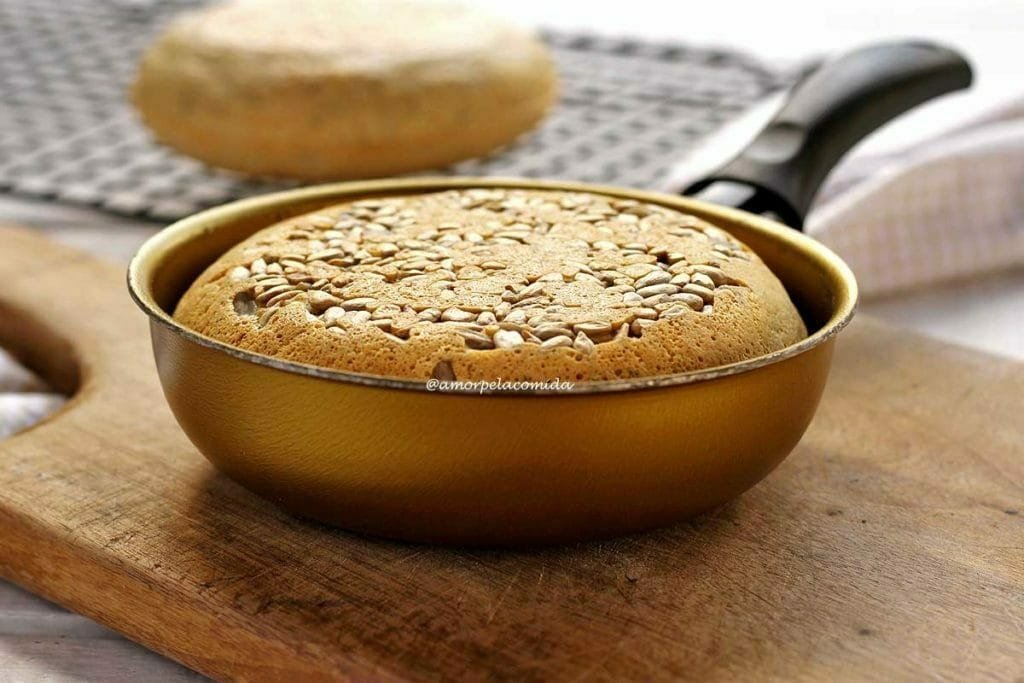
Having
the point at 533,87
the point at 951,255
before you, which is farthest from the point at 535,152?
the point at 951,255

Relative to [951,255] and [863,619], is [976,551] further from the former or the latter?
[951,255]

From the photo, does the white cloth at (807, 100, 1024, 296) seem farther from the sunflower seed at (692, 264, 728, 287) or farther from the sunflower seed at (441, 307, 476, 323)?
the sunflower seed at (441, 307, 476, 323)

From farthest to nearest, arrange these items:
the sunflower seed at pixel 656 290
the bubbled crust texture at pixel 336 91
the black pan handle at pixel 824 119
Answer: the bubbled crust texture at pixel 336 91 < the black pan handle at pixel 824 119 < the sunflower seed at pixel 656 290

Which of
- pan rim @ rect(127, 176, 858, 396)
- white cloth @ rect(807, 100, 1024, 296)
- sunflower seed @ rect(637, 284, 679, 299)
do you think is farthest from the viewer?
white cloth @ rect(807, 100, 1024, 296)

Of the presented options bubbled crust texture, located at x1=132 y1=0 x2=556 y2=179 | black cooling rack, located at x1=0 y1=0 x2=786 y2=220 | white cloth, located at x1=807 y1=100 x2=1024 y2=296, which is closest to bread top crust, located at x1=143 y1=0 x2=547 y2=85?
bubbled crust texture, located at x1=132 y1=0 x2=556 y2=179

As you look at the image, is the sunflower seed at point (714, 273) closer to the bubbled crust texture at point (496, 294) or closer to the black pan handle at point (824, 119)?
the bubbled crust texture at point (496, 294)

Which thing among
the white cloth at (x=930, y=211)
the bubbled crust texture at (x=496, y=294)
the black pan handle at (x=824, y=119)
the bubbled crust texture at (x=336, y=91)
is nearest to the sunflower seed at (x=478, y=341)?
the bubbled crust texture at (x=496, y=294)
